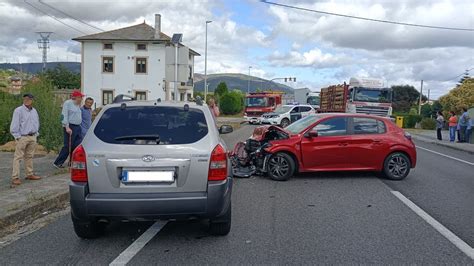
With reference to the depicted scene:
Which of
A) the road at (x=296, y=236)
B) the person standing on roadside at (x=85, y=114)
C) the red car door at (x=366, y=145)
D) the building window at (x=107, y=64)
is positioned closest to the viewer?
the road at (x=296, y=236)

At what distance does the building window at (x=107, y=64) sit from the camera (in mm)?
54156

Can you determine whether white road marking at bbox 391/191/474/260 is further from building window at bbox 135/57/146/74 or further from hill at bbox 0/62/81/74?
building window at bbox 135/57/146/74

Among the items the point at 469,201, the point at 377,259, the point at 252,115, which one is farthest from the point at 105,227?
the point at 252,115

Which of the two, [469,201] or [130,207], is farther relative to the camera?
[469,201]

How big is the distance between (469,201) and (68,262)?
21.9 feet

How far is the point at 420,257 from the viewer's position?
15.9 feet

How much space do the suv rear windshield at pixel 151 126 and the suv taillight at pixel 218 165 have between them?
0.25 m

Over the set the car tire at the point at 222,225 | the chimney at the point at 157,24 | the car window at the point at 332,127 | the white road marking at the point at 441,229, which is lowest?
the white road marking at the point at 441,229

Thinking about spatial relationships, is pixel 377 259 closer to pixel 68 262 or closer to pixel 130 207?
pixel 130 207

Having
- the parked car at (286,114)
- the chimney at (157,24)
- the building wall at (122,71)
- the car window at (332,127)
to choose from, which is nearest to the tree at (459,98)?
the parked car at (286,114)

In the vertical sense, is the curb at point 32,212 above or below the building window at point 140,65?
below

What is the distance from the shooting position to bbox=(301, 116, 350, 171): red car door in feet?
31.7

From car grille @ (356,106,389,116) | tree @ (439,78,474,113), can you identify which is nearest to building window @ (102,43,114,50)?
car grille @ (356,106,389,116)

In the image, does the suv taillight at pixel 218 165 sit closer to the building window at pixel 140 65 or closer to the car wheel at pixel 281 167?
the car wheel at pixel 281 167
